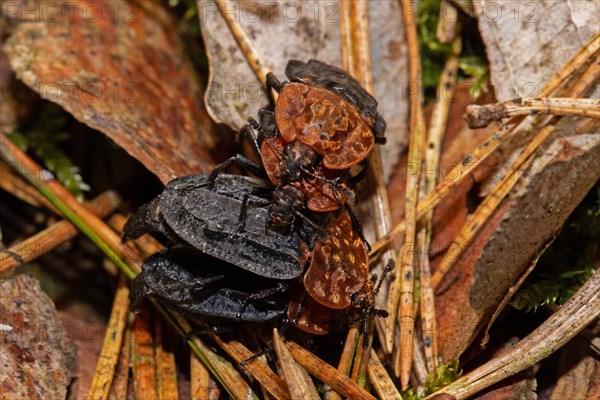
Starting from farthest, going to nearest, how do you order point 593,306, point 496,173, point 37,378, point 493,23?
point 493,23
point 496,173
point 37,378
point 593,306

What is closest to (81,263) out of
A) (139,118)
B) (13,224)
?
(13,224)

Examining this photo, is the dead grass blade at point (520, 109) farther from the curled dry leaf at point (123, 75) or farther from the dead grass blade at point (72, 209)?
the dead grass blade at point (72, 209)

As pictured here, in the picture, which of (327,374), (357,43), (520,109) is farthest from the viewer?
(357,43)

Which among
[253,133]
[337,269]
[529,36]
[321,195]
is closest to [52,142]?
[253,133]

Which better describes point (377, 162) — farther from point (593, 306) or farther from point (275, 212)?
point (593, 306)

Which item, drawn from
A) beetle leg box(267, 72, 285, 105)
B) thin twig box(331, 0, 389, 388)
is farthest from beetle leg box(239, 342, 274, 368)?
beetle leg box(267, 72, 285, 105)

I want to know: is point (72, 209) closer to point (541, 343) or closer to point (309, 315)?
point (309, 315)

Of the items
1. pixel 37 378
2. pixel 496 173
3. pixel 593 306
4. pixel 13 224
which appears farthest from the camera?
pixel 13 224
